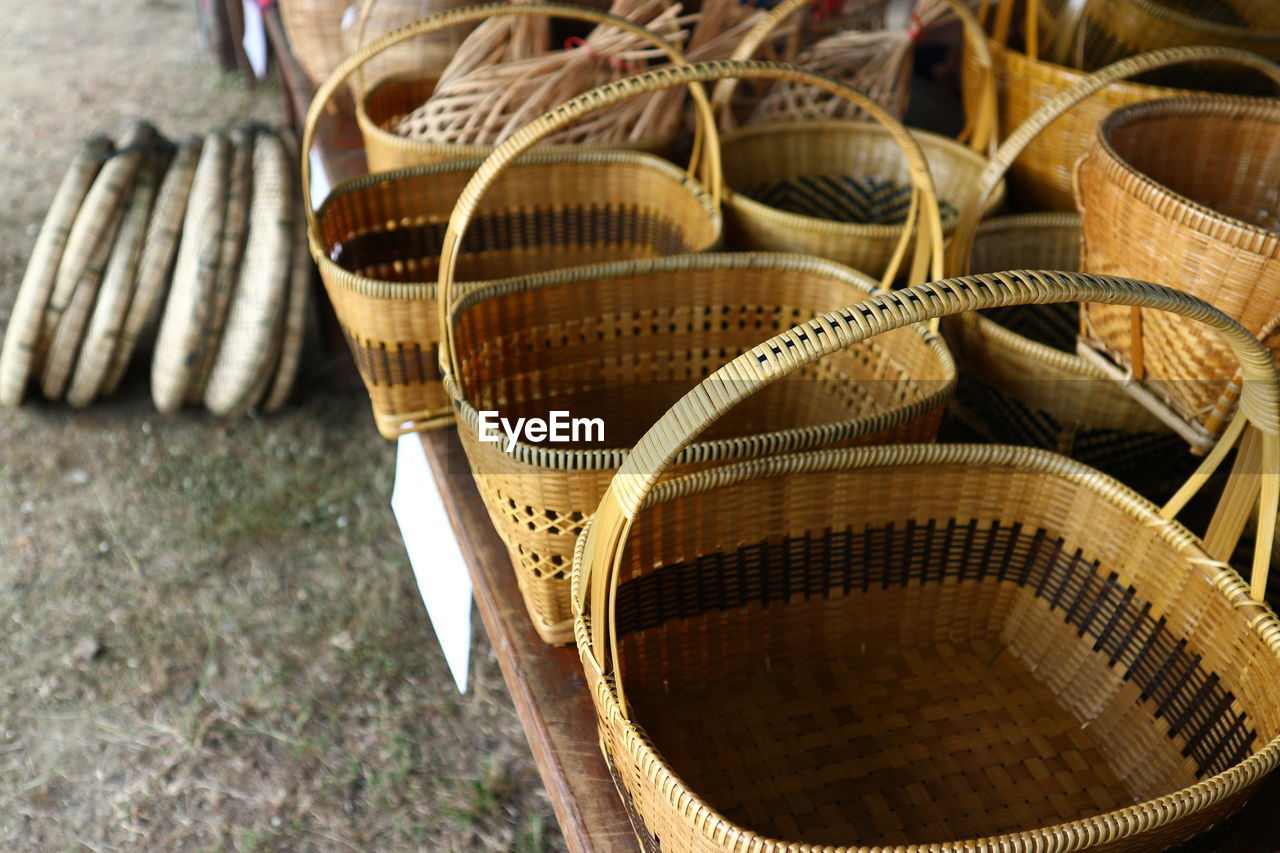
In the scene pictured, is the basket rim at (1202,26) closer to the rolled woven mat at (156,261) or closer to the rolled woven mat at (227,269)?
the rolled woven mat at (227,269)

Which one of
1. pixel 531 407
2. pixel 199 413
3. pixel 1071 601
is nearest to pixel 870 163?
pixel 531 407

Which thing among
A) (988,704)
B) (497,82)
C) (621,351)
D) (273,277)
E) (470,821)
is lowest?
(470,821)

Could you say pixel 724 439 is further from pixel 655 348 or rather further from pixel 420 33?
pixel 420 33

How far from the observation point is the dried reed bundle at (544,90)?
1.17m

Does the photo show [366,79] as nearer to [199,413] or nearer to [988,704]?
[199,413]

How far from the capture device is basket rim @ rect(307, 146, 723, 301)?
85cm

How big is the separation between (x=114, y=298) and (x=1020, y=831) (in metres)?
1.56

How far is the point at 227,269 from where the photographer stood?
1.63m

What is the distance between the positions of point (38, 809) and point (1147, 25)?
61.1 inches

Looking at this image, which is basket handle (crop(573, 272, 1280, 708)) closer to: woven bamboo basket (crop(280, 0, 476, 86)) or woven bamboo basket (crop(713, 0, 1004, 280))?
woven bamboo basket (crop(713, 0, 1004, 280))

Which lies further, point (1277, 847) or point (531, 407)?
point (531, 407)

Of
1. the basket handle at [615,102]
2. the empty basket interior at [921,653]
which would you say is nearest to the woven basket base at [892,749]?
the empty basket interior at [921,653]

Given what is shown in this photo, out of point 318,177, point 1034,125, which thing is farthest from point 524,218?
point 1034,125

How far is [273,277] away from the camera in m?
1.61
